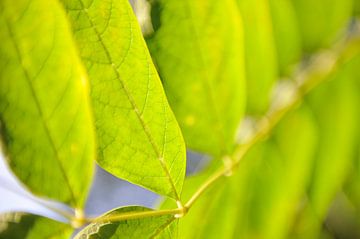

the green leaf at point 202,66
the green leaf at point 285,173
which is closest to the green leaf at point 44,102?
the green leaf at point 202,66

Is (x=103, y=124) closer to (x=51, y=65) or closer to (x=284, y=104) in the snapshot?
(x=51, y=65)

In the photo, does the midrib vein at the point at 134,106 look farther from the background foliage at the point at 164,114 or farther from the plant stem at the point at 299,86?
the plant stem at the point at 299,86

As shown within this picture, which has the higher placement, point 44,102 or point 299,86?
point 44,102

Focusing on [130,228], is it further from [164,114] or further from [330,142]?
[330,142]

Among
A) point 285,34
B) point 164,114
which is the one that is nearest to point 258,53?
point 285,34

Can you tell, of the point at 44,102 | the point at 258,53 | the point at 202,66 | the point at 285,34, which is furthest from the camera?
the point at 285,34

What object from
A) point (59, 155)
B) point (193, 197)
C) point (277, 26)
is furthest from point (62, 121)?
point (277, 26)
